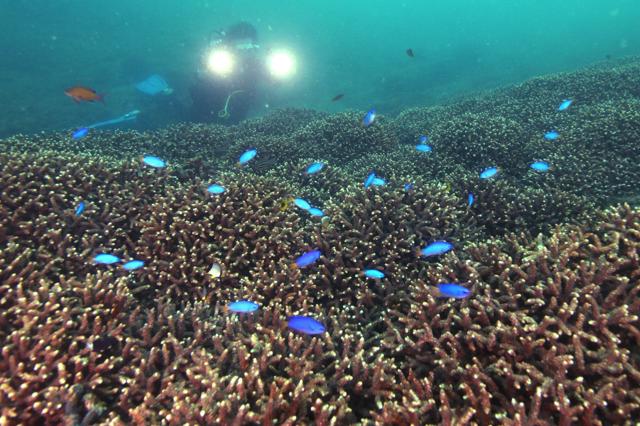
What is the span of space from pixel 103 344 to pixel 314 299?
7.80 ft

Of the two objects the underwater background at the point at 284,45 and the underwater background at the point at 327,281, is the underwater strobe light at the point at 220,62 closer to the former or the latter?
the underwater background at the point at 284,45

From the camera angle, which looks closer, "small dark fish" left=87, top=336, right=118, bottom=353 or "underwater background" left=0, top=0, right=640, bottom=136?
"small dark fish" left=87, top=336, right=118, bottom=353

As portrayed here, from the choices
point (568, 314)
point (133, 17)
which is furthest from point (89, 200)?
point (133, 17)

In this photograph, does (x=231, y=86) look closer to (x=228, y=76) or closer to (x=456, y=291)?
(x=228, y=76)

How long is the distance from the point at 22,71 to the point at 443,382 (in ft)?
113

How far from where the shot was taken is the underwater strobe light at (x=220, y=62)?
21.2 metres

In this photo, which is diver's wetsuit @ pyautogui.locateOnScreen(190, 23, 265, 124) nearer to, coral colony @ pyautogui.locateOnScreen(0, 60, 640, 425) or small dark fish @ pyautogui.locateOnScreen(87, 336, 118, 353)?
coral colony @ pyautogui.locateOnScreen(0, 60, 640, 425)

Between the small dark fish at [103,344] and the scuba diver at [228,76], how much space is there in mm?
19099

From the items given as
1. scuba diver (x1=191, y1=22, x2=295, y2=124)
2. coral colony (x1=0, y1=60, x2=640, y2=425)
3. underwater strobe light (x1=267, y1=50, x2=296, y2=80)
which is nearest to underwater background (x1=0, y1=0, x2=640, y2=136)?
underwater strobe light (x1=267, y1=50, x2=296, y2=80)

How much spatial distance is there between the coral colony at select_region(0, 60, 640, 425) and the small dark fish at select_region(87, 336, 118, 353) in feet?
0.08

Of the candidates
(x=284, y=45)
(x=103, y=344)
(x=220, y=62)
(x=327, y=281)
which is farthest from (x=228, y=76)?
(x=284, y=45)

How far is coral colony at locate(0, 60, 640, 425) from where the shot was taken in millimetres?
2814

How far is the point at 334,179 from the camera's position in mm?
7746

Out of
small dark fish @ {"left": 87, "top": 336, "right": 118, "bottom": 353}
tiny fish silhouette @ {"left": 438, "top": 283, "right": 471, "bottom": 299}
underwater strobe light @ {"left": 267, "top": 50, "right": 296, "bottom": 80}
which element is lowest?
small dark fish @ {"left": 87, "top": 336, "right": 118, "bottom": 353}
